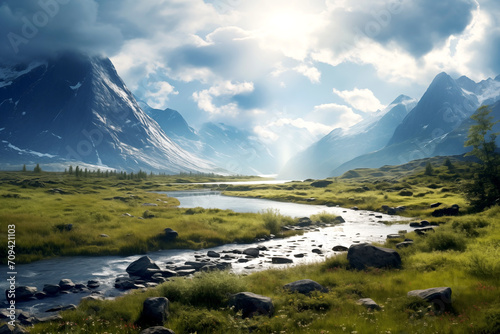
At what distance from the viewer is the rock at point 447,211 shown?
5184cm

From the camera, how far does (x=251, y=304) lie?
50.0 ft

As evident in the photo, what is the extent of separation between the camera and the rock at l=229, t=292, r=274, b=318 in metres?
14.8

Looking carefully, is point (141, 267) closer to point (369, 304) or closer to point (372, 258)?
point (369, 304)

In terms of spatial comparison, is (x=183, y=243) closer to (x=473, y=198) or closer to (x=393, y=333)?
(x=393, y=333)

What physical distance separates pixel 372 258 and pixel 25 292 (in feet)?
80.7

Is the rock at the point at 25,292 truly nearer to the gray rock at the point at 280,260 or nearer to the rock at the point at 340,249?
the gray rock at the point at 280,260

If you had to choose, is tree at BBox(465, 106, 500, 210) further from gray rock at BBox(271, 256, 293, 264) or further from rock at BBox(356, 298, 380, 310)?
rock at BBox(356, 298, 380, 310)

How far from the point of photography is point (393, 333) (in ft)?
36.6

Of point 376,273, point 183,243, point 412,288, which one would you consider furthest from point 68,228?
point 412,288

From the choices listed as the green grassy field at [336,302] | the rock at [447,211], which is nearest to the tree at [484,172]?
the rock at [447,211]

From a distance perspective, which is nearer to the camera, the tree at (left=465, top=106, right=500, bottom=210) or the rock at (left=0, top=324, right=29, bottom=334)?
the rock at (left=0, top=324, right=29, bottom=334)

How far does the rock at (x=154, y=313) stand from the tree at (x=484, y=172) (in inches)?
2089

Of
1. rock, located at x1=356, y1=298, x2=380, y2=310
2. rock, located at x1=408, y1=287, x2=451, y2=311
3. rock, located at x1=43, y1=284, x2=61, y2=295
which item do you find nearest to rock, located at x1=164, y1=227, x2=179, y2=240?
rock, located at x1=43, y1=284, x2=61, y2=295

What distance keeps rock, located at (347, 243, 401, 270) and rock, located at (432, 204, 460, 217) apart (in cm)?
3755
